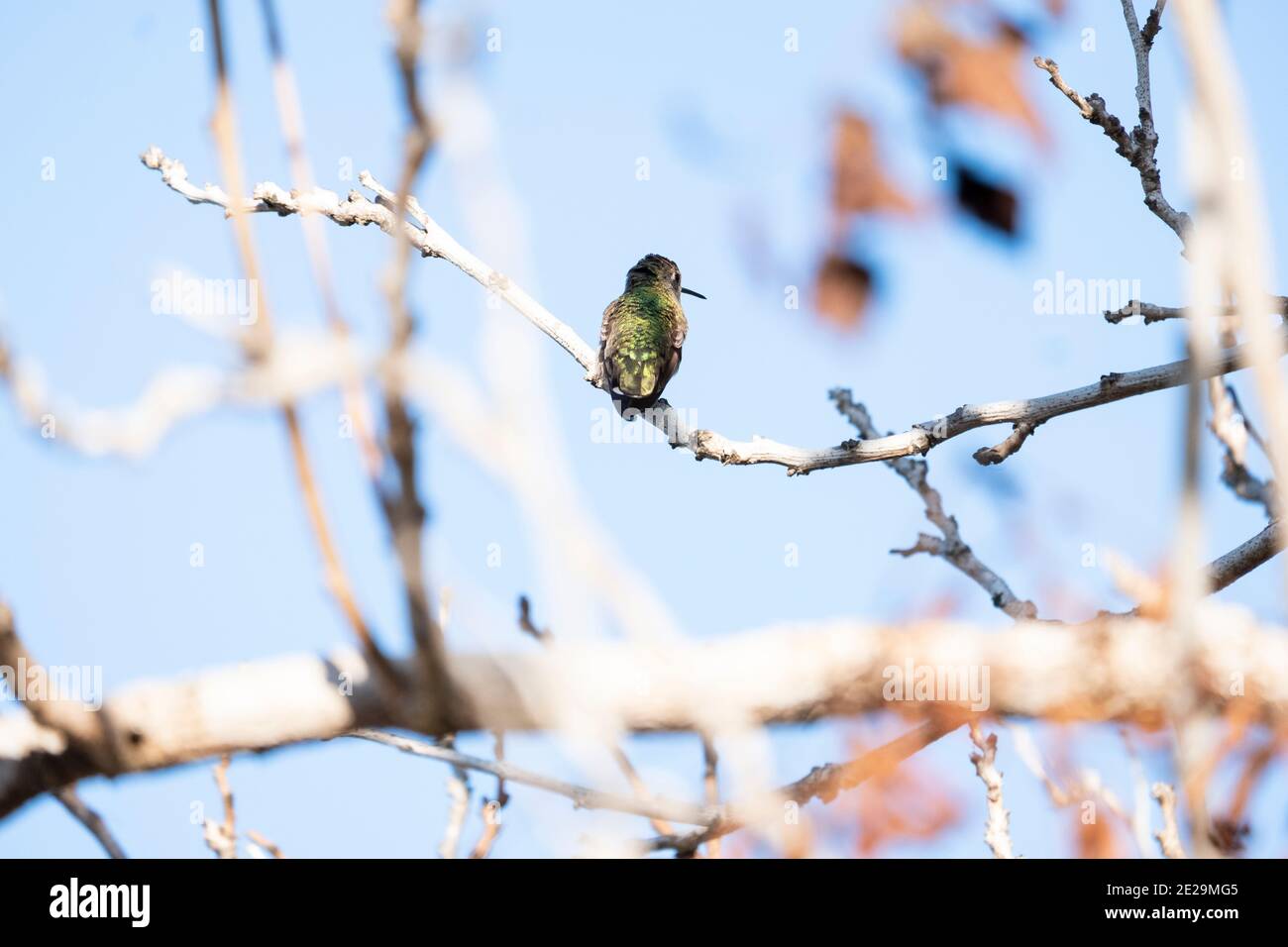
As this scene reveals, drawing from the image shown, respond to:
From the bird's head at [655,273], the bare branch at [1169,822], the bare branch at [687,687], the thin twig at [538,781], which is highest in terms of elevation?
the bird's head at [655,273]

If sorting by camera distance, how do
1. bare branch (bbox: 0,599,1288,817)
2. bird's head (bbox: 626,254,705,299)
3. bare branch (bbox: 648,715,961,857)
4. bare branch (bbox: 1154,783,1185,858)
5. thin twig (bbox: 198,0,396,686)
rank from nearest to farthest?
thin twig (bbox: 198,0,396,686) < bare branch (bbox: 0,599,1288,817) < bare branch (bbox: 648,715,961,857) < bare branch (bbox: 1154,783,1185,858) < bird's head (bbox: 626,254,705,299)

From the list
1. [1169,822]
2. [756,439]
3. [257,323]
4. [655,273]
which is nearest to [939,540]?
[756,439]

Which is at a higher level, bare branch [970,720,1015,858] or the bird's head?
the bird's head

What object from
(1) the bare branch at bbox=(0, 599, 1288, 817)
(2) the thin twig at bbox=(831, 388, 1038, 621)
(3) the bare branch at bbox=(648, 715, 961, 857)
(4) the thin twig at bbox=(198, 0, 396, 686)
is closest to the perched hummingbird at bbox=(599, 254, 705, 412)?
(2) the thin twig at bbox=(831, 388, 1038, 621)

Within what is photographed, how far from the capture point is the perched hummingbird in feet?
20.8

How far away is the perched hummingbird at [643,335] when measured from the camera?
6.35m

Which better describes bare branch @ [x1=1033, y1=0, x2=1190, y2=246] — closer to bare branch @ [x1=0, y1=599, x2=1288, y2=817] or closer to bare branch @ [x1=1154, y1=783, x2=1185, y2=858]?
bare branch @ [x1=1154, y1=783, x2=1185, y2=858]

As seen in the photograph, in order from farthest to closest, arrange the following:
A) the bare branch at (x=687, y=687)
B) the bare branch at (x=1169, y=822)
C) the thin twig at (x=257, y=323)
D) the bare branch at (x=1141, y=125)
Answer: the bare branch at (x=1141, y=125) → the bare branch at (x=1169, y=822) → the bare branch at (x=687, y=687) → the thin twig at (x=257, y=323)

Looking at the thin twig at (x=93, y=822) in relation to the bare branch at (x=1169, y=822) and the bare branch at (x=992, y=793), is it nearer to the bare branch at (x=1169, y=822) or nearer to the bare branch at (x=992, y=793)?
the bare branch at (x=992, y=793)

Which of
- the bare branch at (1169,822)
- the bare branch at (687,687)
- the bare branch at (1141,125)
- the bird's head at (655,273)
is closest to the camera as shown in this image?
the bare branch at (687,687)

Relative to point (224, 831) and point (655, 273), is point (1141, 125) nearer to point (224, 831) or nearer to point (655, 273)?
point (224, 831)

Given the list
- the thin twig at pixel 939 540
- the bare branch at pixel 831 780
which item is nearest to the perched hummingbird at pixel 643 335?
the thin twig at pixel 939 540
